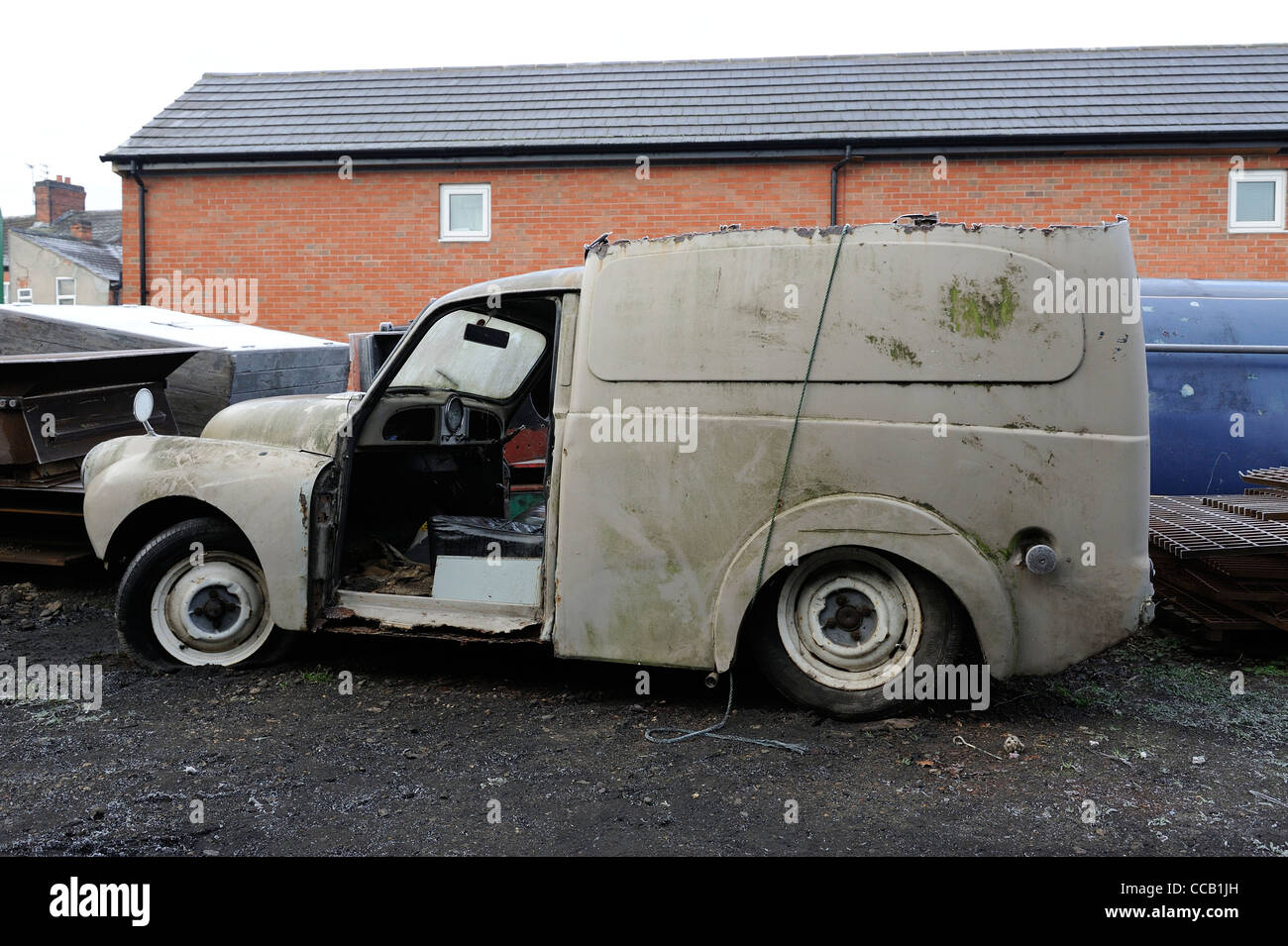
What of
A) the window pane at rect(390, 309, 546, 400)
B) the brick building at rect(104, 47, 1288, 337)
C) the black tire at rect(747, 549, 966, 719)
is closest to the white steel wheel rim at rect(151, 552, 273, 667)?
the window pane at rect(390, 309, 546, 400)

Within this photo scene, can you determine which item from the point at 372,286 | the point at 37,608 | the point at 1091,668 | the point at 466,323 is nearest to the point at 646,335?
the point at 466,323

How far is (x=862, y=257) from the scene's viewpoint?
4070mm

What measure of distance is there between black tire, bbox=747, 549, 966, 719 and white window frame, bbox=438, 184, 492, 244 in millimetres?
10195

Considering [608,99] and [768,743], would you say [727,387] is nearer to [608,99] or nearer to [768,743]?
[768,743]

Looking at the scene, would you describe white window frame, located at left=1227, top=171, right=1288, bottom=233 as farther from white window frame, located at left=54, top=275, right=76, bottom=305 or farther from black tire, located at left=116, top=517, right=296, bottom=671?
white window frame, located at left=54, top=275, right=76, bottom=305

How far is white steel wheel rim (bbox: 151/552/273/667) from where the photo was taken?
4879mm

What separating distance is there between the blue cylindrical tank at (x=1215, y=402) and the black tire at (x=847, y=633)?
3.42 meters

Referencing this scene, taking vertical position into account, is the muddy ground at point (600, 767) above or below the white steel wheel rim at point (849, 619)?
below

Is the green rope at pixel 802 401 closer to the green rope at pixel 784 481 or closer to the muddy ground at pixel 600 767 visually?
the green rope at pixel 784 481

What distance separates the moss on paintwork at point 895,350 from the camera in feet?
13.1

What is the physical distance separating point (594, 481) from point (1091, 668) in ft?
9.56

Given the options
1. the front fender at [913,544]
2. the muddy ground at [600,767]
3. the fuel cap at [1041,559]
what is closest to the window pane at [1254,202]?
the muddy ground at [600,767]

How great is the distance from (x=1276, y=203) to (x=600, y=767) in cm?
1262

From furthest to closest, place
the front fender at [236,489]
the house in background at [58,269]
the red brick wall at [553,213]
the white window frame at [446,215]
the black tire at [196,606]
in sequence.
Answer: the house in background at [58,269] < the white window frame at [446,215] < the red brick wall at [553,213] < the black tire at [196,606] < the front fender at [236,489]
